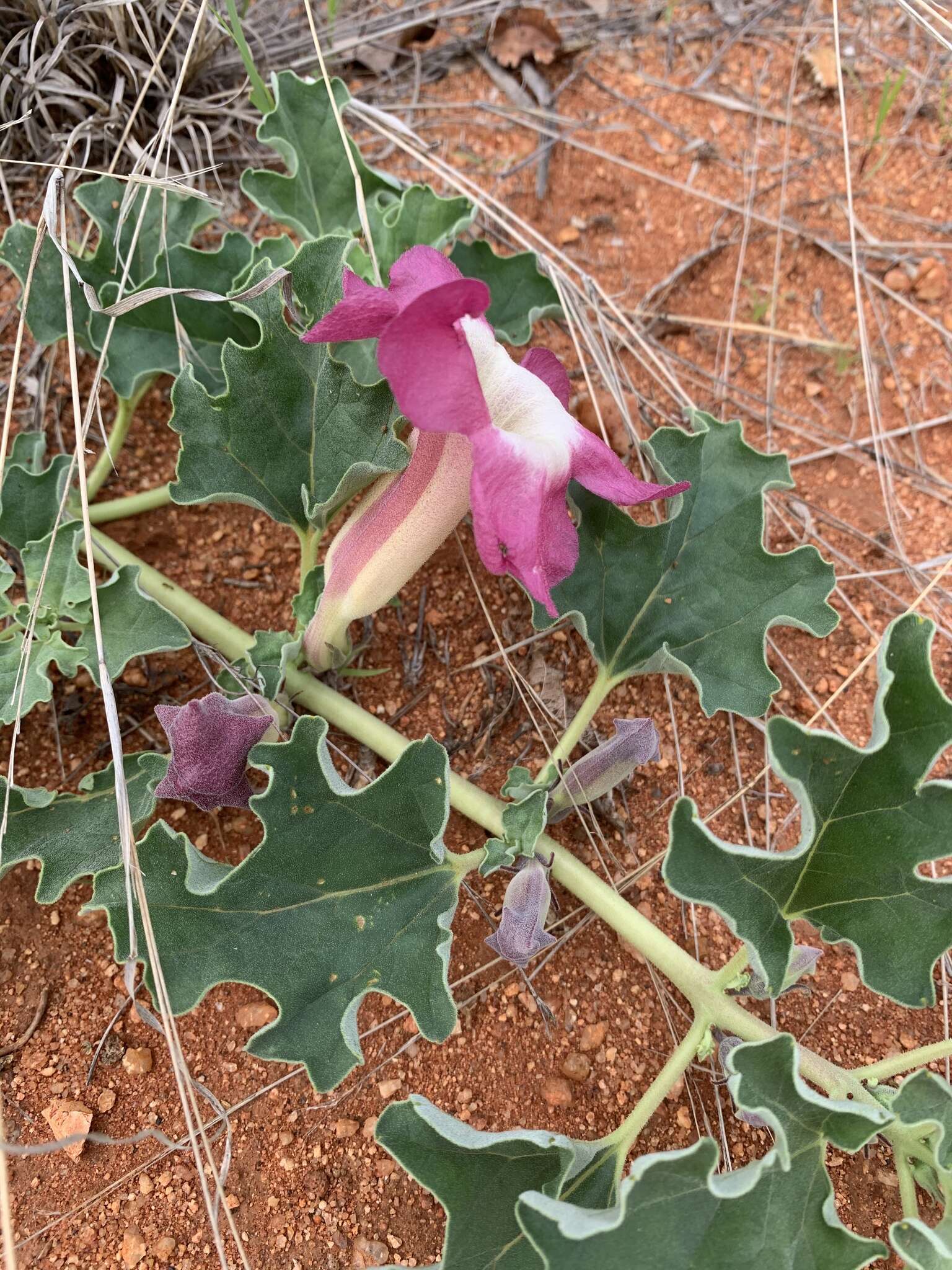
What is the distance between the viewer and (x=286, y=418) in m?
1.60

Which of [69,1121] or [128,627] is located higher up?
[128,627]

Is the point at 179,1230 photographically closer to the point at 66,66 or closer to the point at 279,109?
the point at 279,109

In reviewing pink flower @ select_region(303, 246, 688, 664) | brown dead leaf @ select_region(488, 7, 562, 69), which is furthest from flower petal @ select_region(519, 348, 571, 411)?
brown dead leaf @ select_region(488, 7, 562, 69)

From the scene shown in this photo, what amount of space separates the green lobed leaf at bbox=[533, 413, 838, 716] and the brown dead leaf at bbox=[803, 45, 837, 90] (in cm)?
143

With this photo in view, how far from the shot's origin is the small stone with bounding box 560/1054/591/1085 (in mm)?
1550

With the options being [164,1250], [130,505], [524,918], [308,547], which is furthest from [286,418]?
[164,1250]

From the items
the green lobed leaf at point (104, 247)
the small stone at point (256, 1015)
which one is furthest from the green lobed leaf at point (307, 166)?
the small stone at point (256, 1015)

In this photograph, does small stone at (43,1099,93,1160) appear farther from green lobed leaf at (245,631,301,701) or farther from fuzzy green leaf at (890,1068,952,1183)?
fuzzy green leaf at (890,1068,952,1183)

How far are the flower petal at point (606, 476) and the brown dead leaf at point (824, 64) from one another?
1779 mm

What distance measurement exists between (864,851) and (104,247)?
1.55m

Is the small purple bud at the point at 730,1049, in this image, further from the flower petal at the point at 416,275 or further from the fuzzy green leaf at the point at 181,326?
the fuzzy green leaf at the point at 181,326

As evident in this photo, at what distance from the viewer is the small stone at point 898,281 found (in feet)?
7.78

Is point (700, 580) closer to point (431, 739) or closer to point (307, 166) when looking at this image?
point (431, 739)

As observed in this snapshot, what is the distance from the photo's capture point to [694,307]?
2.34 m
